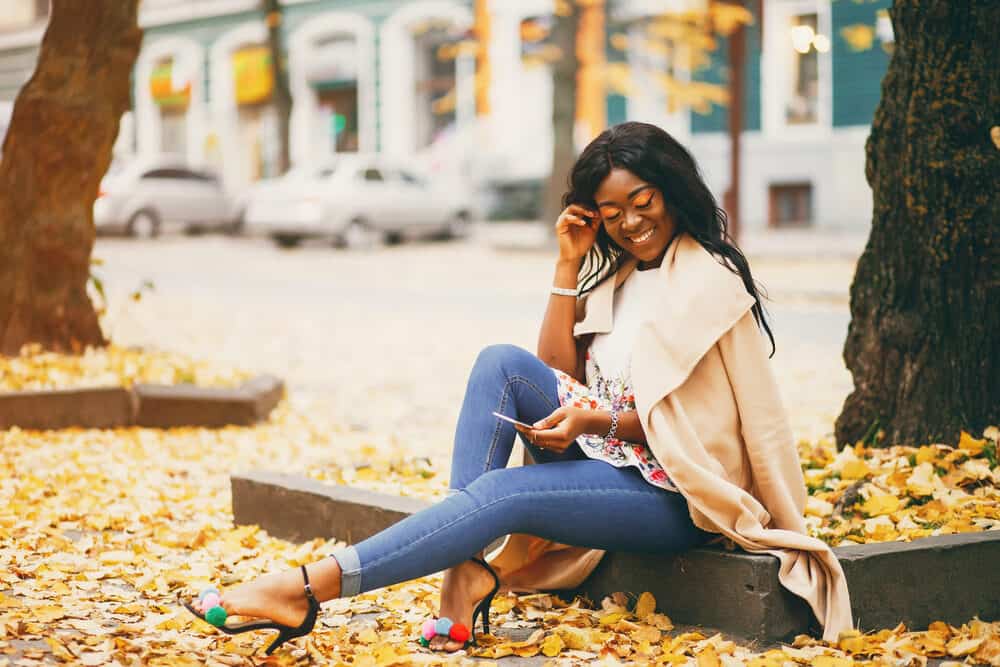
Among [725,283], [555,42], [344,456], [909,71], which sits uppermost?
[555,42]

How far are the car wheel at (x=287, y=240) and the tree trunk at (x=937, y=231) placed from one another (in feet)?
63.1

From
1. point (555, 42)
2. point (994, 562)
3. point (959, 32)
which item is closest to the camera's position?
point (994, 562)

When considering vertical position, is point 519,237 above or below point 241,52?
below

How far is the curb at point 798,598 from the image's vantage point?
3852 millimetres

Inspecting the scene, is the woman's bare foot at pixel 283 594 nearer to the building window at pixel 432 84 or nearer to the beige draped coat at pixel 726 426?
the beige draped coat at pixel 726 426

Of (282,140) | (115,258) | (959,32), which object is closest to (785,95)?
(282,140)

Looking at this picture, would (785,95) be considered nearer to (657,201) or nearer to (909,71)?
(909,71)

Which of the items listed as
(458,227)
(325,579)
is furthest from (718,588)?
(458,227)

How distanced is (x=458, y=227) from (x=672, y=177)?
21972 millimetres

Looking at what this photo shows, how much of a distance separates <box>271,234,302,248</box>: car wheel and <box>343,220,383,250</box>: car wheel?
823mm

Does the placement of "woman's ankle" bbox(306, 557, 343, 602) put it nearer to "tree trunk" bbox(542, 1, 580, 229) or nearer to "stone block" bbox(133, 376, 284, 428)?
"stone block" bbox(133, 376, 284, 428)

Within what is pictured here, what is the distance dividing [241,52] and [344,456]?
29961 mm

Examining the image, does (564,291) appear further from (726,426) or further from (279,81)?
(279,81)

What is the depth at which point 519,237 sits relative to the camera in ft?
82.4
